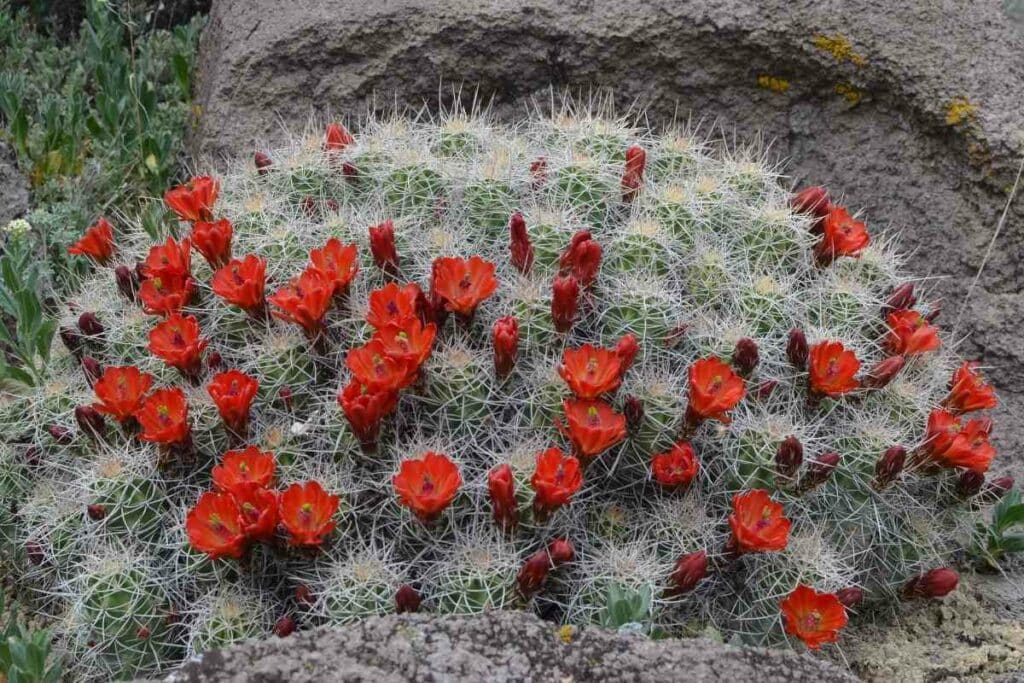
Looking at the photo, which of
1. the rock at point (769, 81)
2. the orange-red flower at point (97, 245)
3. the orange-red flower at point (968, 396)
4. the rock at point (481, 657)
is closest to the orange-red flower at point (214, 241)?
the orange-red flower at point (97, 245)

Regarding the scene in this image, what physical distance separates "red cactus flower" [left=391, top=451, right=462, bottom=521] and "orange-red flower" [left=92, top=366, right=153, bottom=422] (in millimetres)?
800

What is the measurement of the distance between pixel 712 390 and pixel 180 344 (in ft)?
4.68

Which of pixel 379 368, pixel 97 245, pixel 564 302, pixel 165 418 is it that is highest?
pixel 564 302

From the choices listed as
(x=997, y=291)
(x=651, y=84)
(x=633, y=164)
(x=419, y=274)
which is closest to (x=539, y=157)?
(x=633, y=164)

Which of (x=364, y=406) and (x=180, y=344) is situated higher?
(x=364, y=406)

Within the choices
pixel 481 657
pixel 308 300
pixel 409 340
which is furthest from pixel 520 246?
pixel 481 657

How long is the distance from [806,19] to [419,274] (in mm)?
2045

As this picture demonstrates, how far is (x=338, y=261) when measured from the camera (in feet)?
10.3

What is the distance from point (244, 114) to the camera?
15.2 ft

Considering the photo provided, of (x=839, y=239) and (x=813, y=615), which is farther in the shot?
(x=839, y=239)

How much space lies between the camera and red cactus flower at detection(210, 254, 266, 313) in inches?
122

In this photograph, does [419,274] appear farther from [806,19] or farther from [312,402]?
[806,19]

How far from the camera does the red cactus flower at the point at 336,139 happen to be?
155 inches

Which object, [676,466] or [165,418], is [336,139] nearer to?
[165,418]
